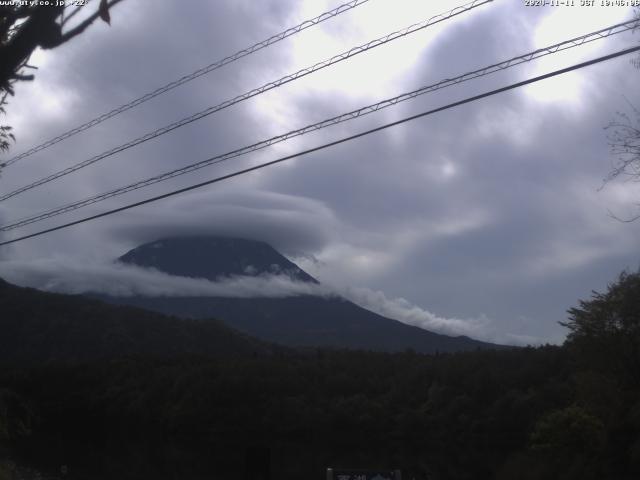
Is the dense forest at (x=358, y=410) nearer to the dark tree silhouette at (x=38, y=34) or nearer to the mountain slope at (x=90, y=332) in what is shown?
the mountain slope at (x=90, y=332)

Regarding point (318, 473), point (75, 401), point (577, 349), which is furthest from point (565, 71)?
point (75, 401)

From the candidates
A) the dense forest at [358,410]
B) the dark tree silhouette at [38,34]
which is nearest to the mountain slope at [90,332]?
the dense forest at [358,410]

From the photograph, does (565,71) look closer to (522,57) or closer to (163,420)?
(522,57)

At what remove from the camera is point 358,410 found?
81000mm

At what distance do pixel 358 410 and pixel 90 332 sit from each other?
6269cm

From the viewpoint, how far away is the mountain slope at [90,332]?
379 feet

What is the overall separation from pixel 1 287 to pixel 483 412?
73761 mm

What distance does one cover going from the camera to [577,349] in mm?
40844

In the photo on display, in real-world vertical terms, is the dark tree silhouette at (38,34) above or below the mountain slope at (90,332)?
below

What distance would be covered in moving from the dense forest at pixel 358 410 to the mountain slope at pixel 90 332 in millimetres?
18954

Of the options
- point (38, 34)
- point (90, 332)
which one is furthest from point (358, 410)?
point (38, 34)

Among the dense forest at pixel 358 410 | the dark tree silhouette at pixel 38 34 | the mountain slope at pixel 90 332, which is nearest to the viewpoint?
the dark tree silhouette at pixel 38 34

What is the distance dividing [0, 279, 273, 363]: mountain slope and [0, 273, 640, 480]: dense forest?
18954mm

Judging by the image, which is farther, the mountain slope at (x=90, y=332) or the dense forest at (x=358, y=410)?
the mountain slope at (x=90, y=332)
